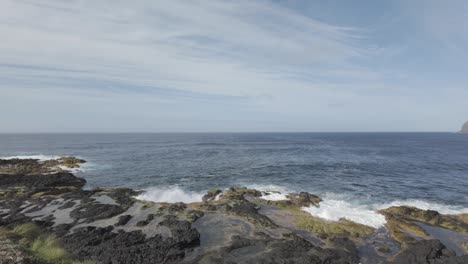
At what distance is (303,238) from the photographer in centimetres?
2016

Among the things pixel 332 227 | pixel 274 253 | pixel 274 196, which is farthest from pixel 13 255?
pixel 274 196

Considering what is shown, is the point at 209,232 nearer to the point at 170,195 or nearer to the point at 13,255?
the point at 13,255

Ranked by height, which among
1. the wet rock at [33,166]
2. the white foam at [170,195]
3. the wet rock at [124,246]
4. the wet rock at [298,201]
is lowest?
the white foam at [170,195]

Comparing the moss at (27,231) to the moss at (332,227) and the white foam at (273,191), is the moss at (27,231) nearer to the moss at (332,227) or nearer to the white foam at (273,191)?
the moss at (332,227)

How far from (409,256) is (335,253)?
5.21m

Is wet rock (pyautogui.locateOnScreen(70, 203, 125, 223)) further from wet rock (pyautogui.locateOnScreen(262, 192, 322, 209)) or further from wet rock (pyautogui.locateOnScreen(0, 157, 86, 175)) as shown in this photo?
wet rock (pyautogui.locateOnScreen(0, 157, 86, 175))

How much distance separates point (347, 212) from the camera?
26.5m

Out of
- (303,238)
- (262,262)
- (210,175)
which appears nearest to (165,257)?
(262,262)

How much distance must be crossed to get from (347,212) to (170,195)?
23.0 meters

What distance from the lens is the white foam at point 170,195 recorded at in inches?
1282

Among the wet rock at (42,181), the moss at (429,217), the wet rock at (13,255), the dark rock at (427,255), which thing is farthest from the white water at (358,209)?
the wet rock at (42,181)

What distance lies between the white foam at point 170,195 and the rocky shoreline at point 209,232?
1.92 meters

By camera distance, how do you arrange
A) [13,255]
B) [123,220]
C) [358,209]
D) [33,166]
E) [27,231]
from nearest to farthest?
[13,255] → [27,231] → [123,220] → [358,209] → [33,166]

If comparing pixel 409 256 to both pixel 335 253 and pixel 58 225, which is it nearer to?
pixel 335 253
